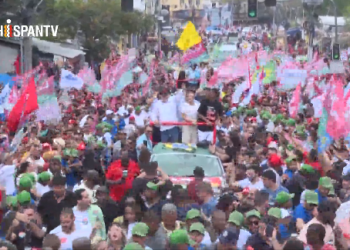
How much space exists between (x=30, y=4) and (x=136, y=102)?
14097 mm

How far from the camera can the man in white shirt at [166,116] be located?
14898mm

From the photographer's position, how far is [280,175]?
1165 cm

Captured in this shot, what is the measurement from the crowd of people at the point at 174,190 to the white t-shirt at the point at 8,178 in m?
0.01

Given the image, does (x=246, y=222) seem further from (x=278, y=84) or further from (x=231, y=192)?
(x=278, y=84)

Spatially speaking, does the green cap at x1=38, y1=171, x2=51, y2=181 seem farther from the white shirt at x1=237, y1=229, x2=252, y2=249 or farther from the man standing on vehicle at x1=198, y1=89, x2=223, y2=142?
the man standing on vehicle at x1=198, y1=89, x2=223, y2=142

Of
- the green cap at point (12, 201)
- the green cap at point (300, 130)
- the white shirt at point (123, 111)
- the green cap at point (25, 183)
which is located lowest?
the white shirt at point (123, 111)

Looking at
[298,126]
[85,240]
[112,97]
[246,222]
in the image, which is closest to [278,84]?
[112,97]

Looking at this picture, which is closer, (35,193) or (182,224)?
(182,224)

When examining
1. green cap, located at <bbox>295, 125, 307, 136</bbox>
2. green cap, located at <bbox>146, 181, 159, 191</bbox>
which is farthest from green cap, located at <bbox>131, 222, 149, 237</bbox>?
green cap, located at <bbox>295, 125, 307, 136</bbox>

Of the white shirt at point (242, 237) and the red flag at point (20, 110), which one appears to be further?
the red flag at point (20, 110)

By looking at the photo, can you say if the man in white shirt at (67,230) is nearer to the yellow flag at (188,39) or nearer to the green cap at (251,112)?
the green cap at (251,112)

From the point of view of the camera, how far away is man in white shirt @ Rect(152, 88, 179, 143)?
48.9ft

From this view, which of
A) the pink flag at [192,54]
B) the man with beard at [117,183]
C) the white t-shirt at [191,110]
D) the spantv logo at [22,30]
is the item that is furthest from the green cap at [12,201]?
the spantv logo at [22,30]

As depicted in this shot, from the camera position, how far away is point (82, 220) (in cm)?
849
